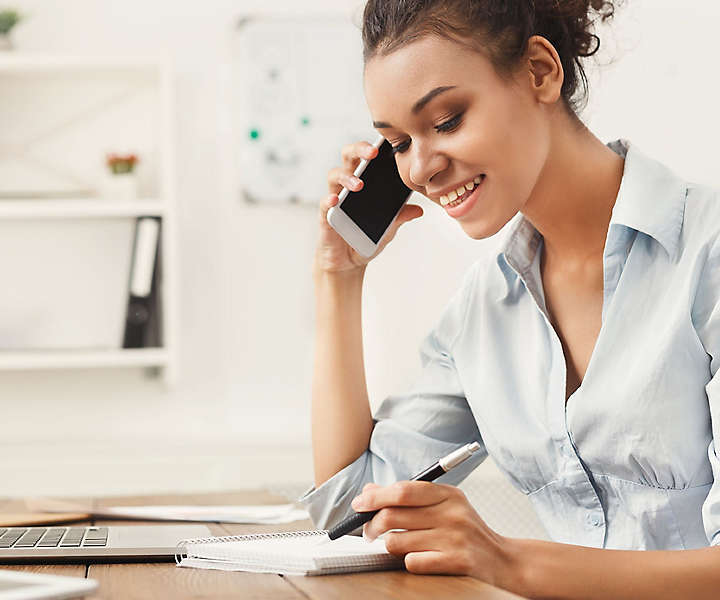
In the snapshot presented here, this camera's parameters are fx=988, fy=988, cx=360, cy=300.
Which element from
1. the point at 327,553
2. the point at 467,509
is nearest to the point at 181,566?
the point at 327,553

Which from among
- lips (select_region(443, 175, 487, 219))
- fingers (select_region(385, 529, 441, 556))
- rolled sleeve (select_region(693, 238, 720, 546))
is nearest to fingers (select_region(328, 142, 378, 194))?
lips (select_region(443, 175, 487, 219))

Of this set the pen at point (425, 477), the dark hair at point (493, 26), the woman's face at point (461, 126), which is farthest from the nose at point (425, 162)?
the pen at point (425, 477)

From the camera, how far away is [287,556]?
31.8 inches

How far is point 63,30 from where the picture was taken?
97.8 inches

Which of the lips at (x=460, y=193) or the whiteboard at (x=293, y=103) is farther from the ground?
the whiteboard at (x=293, y=103)

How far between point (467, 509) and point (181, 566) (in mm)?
250

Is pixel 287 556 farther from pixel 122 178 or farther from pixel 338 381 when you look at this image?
pixel 122 178

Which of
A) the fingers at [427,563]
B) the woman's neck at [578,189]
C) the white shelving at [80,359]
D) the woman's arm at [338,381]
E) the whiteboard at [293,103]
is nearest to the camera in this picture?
the fingers at [427,563]

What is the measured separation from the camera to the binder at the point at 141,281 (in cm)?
237

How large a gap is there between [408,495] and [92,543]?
321mm

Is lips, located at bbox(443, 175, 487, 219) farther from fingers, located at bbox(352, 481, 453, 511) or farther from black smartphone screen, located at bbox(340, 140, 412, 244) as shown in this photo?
fingers, located at bbox(352, 481, 453, 511)

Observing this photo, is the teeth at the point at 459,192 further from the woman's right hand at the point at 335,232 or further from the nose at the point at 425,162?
the woman's right hand at the point at 335,232

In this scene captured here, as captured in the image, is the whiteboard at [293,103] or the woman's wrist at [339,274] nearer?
the woman's wrist at [339,274]

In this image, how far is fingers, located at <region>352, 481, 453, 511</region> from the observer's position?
2.72 feet
